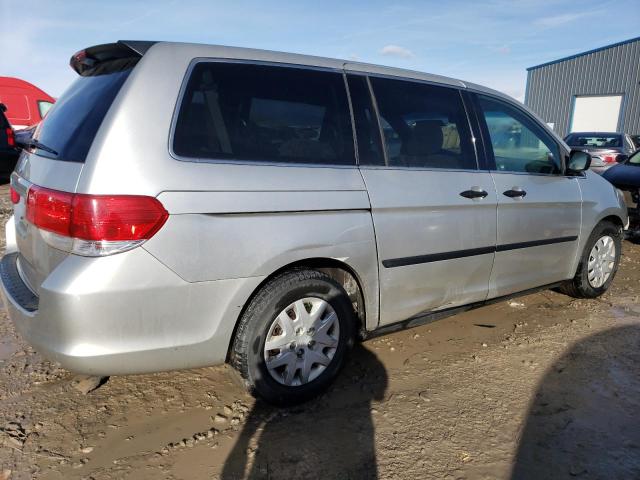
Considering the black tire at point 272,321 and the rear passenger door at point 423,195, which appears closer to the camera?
the black tire at point 272,321

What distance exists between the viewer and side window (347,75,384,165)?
274 cm

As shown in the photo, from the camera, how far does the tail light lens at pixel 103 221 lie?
6.38 ft

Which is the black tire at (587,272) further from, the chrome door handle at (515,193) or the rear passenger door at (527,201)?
the chrome door handle at (515,193)

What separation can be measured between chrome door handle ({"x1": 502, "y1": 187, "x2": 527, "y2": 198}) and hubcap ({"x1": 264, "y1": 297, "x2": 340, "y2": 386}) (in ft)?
5.21

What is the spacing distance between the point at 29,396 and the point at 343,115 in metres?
2.37

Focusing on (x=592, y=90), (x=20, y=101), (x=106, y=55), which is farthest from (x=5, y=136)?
(x=592, y=90)

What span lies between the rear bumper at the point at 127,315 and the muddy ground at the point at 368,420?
0.45 metres

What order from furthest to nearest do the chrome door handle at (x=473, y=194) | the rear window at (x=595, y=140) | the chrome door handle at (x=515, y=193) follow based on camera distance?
the rear window at (x=595, y=140)
the chrome door handle at (x=515, y=193)
the chrome door handle at (x=473, y=194)

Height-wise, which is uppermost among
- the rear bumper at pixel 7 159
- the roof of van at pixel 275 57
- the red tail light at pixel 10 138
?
the roof of van at pixel 275 57

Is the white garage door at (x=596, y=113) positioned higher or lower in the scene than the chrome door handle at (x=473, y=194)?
higher

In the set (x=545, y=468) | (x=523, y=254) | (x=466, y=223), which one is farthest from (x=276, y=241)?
(x=523, y=254)

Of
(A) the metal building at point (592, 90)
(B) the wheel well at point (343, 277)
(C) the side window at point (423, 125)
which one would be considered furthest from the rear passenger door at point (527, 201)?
(A) the metal building at point (592, 90)

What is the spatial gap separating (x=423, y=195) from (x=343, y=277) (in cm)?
69

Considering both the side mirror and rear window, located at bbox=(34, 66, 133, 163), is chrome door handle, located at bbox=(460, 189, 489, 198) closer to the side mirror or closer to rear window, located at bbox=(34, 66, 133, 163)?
the side mirror
